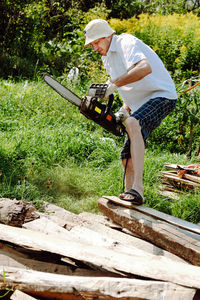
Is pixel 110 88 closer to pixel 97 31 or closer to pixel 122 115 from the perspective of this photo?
pixel 122 115

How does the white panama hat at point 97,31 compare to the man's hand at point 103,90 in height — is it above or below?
above

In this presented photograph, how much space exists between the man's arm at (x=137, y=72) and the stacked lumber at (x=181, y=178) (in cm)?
144

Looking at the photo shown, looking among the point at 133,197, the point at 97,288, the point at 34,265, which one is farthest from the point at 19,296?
the point at 133,197

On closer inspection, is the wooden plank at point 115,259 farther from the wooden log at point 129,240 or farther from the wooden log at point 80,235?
the wooden log at point 129,240

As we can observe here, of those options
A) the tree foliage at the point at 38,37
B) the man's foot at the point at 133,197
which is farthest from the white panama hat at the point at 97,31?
A: the tree foliage at the point at 38,37

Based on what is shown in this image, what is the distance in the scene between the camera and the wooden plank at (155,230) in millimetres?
2670

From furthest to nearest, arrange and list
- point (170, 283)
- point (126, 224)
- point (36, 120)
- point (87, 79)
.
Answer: point (87, 79)
point (36, 120)
point (126, 224)
point (170, 283)

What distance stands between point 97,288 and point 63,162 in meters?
→ 3.07

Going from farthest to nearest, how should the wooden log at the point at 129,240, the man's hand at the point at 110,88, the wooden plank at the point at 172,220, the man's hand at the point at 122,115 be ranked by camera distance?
the man's hand at the point at 122,115, the man's hand at the point at 110,88, the wooden plank at the point at 172,220, the wooden log at the point at 129,240

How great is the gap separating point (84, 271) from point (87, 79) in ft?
19.7

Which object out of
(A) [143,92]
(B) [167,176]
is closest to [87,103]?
(A) [143,92]

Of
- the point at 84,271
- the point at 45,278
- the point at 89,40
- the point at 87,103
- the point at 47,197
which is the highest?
the point at 89,40

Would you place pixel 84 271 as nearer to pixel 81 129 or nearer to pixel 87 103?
pixel 87 103

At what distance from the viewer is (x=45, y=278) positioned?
Result: 1.96 metres
